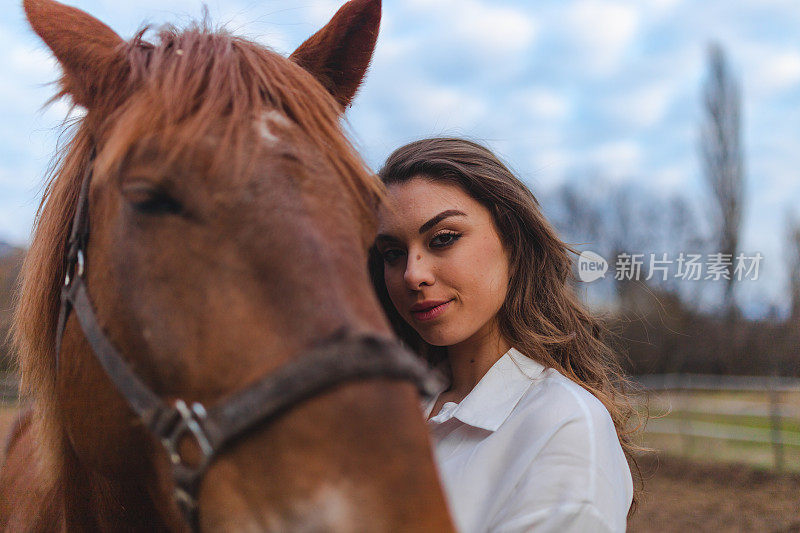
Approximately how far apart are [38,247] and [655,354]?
648 inches

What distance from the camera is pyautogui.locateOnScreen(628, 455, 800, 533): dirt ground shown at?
759 centimetres

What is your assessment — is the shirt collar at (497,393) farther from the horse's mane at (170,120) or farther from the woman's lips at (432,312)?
the horse's mane at (170,120)

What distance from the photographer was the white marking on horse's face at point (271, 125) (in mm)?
1253

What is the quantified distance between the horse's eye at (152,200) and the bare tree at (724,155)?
22.0 m

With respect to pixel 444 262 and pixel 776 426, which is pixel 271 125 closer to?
pixel 444 262

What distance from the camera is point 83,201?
149 cm

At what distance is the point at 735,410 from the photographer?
423 inches

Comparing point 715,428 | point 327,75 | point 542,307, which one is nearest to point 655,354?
point 715,428

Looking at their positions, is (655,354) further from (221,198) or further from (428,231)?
(221,198)

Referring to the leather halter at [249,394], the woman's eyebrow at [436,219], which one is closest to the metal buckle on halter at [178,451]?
the leather halter at [249,394]

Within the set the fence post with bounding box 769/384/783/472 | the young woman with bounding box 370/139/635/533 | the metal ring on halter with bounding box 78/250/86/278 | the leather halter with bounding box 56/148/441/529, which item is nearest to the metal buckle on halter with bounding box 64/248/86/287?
the metal ring on halter with bounding box 78/250/86/278

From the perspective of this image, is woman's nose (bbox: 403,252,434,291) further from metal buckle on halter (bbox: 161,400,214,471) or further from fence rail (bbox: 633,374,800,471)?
fence rail (bbox: 633,374,800,471)

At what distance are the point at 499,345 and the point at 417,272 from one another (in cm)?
51

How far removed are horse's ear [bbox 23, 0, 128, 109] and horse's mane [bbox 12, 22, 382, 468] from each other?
0.08 ft
